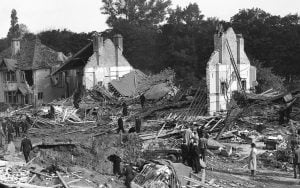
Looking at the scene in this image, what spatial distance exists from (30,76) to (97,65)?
9919 mm

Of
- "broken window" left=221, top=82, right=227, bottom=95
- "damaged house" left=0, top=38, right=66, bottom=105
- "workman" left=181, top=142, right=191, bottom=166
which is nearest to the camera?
"workman" left=181, top=142, right=191, bottom=166

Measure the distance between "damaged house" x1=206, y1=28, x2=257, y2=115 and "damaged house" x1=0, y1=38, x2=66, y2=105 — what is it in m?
23.0

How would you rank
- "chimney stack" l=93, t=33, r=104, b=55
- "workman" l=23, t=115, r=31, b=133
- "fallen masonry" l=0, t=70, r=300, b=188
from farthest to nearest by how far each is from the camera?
"chimney stack" l=93, t=33, r=104, b=55 → "workman" l=23, t=115, r=31, b=133 → "fallen masonry" l=0, t=70, r=300, b=188

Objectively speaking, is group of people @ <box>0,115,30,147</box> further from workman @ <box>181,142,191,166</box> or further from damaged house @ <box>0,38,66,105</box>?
damaged house @ <box>0,38,66,105</box>

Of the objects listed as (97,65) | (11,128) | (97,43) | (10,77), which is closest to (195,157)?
(11,128)

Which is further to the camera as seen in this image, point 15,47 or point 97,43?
point 15,47

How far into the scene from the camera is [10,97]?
54844mm

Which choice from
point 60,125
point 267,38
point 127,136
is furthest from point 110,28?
point 127,136

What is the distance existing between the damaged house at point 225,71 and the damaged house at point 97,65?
1545cm

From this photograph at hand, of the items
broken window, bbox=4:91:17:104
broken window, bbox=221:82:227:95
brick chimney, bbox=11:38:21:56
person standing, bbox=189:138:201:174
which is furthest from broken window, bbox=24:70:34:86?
person standing, bbox=189:138:201:174

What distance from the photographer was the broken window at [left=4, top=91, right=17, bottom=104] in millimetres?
54403

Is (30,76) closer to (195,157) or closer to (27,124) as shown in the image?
(27,124)

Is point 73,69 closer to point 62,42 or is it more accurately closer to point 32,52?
point 32,52

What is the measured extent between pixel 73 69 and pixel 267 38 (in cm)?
2535
